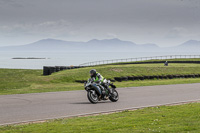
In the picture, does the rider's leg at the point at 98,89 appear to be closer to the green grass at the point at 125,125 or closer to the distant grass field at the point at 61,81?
the green grass at the point at 125,125

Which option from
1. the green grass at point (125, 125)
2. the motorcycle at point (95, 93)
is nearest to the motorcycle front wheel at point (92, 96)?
the motorcycle at point (95, 93)

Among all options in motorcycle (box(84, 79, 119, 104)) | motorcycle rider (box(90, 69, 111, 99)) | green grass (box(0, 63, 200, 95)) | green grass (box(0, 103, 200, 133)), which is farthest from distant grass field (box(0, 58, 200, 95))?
green grass (box(0, 103, 200, 133))

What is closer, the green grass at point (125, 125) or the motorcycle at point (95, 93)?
the green grass at point (125, 125)

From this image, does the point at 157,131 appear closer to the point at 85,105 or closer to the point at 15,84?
the point at 85,105

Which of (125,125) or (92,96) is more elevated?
(92,96)

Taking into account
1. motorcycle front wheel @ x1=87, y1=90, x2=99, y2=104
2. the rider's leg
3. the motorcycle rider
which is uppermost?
the motorcycle rider

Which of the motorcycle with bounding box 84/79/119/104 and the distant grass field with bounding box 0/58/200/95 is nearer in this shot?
the motorcycle with bounding box 84/79/119/104

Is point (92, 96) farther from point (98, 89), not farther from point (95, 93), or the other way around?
point (98, 89)

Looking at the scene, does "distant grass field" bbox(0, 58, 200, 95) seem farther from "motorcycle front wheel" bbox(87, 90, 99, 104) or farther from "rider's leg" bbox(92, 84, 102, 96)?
"rider's leg" bbox(92, 84, 102, 96)

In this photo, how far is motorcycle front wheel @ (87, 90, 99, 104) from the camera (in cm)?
1490

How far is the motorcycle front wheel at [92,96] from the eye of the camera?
587 inches

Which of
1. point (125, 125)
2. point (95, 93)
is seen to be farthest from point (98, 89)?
point (125, 125)

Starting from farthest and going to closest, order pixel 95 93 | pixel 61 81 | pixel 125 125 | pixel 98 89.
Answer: pixel 61 81 < pixel 95 93 < pixel 98 89 < pixel 125 125

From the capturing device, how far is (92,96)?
1499 centimetres
